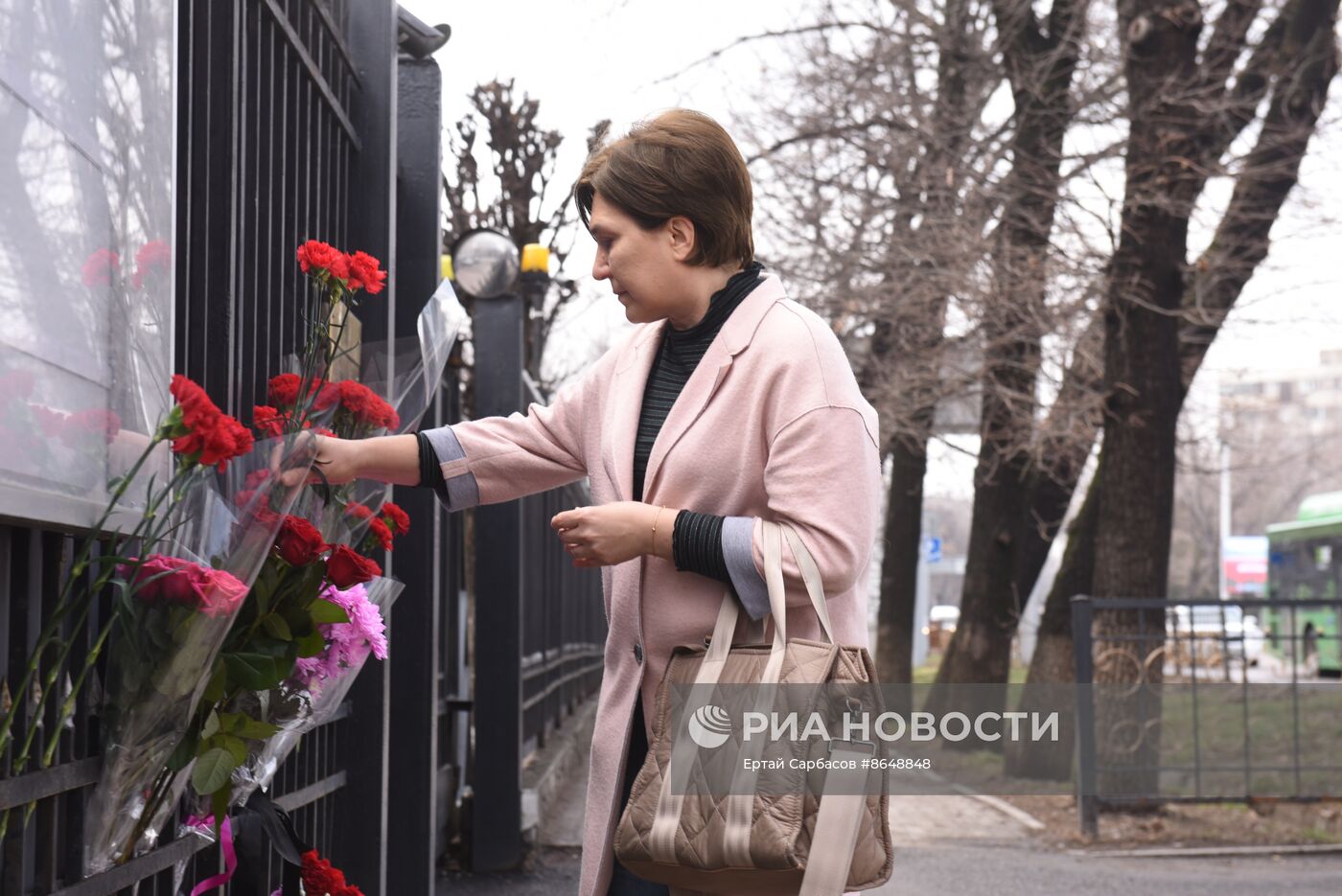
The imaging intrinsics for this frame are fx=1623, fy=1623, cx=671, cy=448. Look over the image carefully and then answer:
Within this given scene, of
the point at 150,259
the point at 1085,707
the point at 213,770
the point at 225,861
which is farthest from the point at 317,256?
the point at 1085,707

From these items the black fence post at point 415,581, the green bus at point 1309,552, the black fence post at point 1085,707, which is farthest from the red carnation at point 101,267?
the green bus at point 1309,552

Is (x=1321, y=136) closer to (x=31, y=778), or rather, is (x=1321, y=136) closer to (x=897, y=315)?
(x=897, y=315)

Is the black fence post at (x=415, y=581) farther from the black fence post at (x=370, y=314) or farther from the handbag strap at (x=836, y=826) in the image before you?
the handbag strap at (x=836, y=826)

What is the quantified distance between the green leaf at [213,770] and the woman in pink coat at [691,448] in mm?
582

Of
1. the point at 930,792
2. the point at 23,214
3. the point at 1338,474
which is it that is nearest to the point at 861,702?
the point at 23,214

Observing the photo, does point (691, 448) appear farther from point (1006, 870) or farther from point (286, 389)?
point (1006, 870)

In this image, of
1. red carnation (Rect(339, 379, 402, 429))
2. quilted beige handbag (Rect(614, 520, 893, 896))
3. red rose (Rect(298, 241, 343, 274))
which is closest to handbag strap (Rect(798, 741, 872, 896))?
quilted beige handbag (Rect(614, 520, 893, 896))

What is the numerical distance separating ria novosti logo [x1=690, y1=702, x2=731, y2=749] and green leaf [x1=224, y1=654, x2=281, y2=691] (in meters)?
0.64

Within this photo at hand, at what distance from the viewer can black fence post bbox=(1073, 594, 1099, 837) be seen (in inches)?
380

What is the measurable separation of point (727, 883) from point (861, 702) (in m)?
0.34

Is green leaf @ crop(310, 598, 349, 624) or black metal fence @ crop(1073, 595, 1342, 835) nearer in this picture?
green leaf @ crop(310, 598, 349, 624)

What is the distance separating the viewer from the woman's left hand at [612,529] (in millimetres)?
2625

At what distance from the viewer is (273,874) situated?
3.41m

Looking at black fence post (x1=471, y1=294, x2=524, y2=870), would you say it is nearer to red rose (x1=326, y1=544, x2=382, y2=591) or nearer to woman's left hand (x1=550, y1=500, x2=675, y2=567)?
woman's left hand (x1=550, y1=500, x2=675, y2=567)
